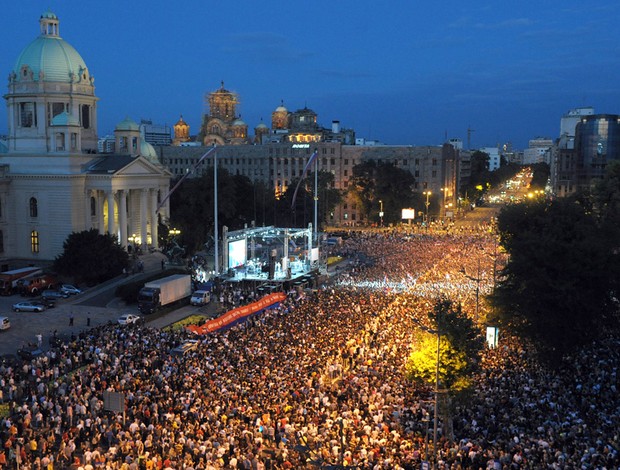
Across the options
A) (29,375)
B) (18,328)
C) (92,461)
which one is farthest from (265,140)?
(92,461)

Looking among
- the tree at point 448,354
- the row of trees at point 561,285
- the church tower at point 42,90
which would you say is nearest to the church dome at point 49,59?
the church tower at point 42,90

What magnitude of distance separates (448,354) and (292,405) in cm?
568

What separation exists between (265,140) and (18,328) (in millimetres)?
114508

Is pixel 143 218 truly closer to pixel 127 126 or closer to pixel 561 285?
pixel 127 126

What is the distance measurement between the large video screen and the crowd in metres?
16.9

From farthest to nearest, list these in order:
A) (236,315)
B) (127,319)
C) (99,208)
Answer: (99,208) < (127,319) < (236,315)

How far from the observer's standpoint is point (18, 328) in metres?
38.7

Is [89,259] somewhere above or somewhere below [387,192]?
below

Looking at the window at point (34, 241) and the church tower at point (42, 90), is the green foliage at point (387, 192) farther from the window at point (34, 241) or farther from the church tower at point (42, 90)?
the window at point (34, 241)

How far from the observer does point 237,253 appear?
177ft

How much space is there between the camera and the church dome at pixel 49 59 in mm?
63625

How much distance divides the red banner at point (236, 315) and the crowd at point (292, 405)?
4.93 feet

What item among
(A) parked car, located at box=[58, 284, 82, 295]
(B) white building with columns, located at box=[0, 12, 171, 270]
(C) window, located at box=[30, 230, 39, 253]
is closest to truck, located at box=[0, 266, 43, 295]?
(A) parked car, located at box=[58, 284, 82, 295]

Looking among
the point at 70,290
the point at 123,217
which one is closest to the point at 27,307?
the point at 70,290
